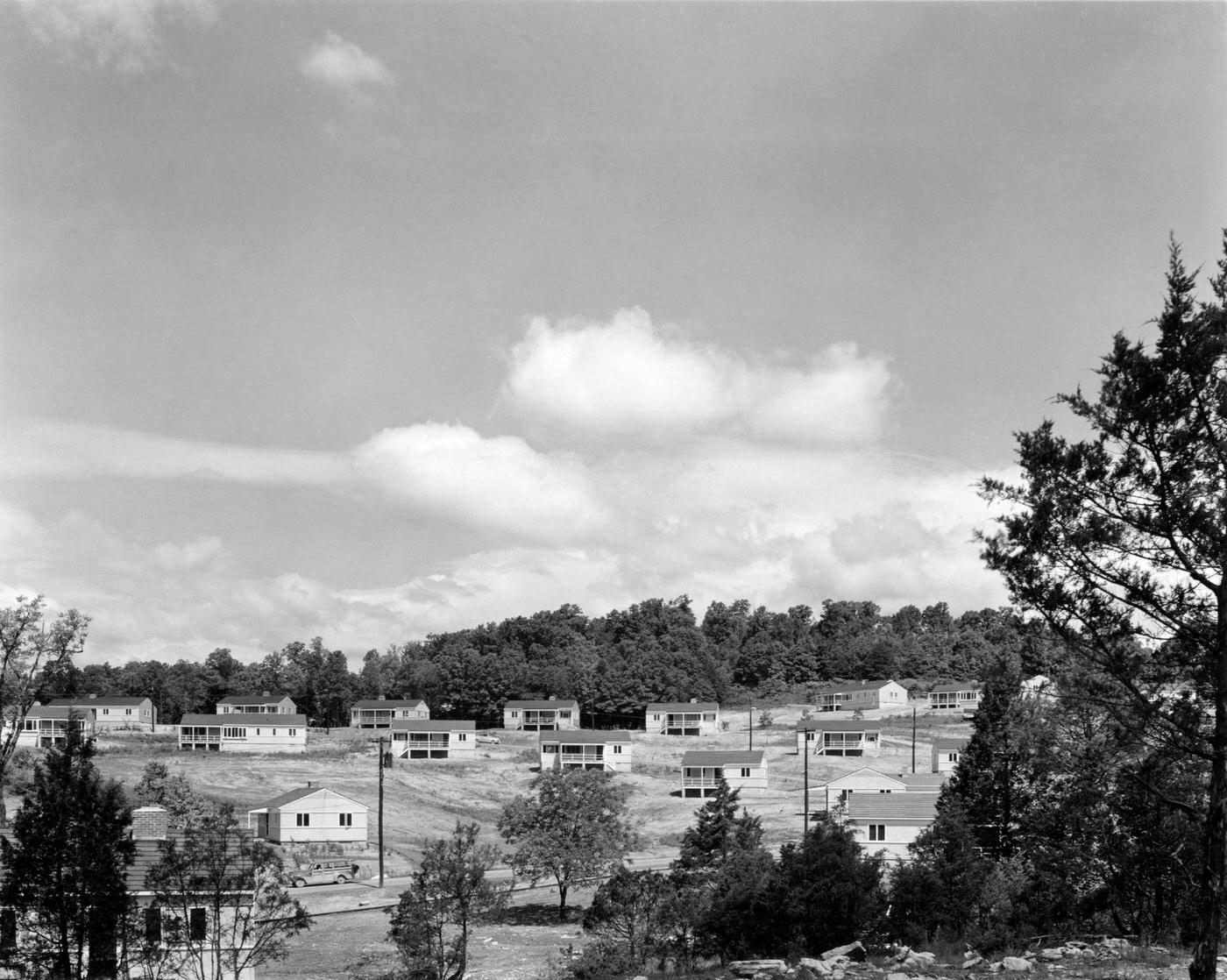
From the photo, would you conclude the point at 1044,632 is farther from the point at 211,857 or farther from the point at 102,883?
the point at 102,883

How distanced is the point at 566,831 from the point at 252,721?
230 feet

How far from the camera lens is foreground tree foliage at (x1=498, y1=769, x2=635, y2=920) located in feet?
170

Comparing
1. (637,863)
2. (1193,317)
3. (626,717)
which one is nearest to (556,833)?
(637,863)

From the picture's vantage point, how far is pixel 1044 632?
55.9 ft

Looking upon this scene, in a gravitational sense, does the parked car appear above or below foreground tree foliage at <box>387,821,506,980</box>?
below

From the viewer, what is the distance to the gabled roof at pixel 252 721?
11169cm

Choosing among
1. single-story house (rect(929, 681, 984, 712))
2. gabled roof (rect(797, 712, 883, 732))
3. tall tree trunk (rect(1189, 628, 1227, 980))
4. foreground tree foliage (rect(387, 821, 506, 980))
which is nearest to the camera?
tall tree trunk (rect(1189, 628, 1227, 980))

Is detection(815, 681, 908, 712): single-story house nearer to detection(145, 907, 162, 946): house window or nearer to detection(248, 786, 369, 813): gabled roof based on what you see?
detection(248, 786, 369, 813): gabled roof

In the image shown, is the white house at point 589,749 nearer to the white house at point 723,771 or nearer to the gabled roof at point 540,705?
the white house at point 723,771

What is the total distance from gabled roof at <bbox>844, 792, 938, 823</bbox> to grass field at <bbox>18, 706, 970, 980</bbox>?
11.1 meters

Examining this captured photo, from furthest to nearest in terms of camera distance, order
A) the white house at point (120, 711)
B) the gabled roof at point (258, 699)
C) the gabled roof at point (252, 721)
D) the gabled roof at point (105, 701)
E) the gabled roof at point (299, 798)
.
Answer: the gabled roof at point (258, 699)
the gabled roof at point (105, 701)
the white house at point (120, 711)
the gabled roof at point (252, 721)
the gabled roof at point (299, 798)

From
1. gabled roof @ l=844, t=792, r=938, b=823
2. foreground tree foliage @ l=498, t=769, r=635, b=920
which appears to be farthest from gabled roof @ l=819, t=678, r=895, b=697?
foreground tree foliage @ l=498, t=769, r=635, b=920

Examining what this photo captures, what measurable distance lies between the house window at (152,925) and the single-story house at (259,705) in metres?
104

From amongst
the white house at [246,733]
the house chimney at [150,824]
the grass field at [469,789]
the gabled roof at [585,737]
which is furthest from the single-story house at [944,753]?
the house chimney at [150,824]
